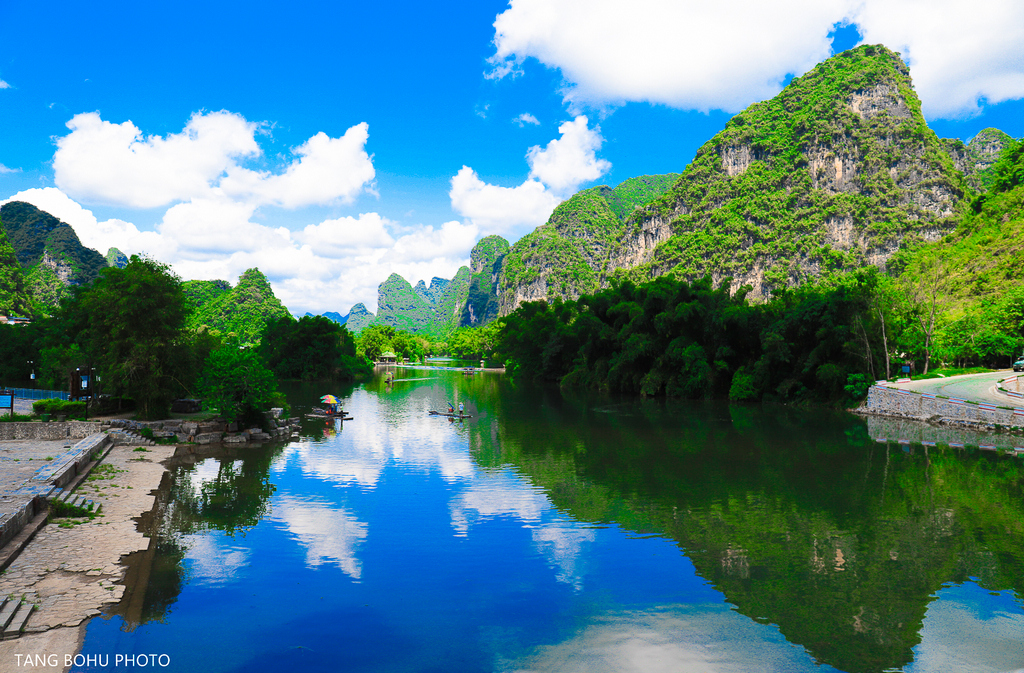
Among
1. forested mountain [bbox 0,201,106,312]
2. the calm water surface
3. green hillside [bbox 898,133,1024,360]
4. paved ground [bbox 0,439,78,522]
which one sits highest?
forested mountain [bbox 0,201,106,312]

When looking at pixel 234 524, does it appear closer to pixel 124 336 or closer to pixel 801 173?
pixel 124 336

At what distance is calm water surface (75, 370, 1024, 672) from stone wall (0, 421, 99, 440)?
253 inches

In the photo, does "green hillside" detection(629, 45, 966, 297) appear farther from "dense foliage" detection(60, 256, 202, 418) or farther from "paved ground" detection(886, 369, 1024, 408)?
"dense foliage" detection(60, 256, 202, 418)

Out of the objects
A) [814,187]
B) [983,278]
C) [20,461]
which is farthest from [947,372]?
[814,187]

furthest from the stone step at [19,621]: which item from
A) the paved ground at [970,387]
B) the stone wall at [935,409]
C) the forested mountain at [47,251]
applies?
the forested mountain at [47,251]

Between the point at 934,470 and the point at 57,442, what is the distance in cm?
3249

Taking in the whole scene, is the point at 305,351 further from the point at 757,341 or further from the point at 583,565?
the point at 583,565

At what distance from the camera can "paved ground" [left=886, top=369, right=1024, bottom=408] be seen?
27.8 m

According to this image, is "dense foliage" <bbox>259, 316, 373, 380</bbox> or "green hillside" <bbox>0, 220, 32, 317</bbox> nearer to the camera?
"dense foliage" <bbox>259, 316, 373, 380</bbox>

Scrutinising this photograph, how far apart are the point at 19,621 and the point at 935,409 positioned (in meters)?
36.3

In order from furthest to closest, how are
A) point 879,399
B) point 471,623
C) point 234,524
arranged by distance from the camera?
point 879,399 → point 234,524 → point 471,623

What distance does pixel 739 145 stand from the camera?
533 ft

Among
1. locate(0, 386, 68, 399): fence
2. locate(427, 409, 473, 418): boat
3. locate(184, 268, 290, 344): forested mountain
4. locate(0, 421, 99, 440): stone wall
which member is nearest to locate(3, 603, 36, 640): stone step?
locate(0, 421, 99, 440): stone wall

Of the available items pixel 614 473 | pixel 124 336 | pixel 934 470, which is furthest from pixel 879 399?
pixel 124 336
